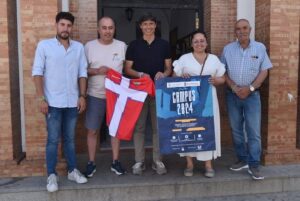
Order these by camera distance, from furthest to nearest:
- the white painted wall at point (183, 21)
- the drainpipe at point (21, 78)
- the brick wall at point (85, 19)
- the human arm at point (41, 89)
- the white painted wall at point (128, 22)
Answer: the white painted wall at point (128, 22) < the white painted wall at point (183, 21) < the brick wall at point (85, 19) < the drainpipe at point (21, 78) < the human arm at point (41, 89)

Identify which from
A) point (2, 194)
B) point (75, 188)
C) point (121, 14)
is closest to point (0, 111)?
point (2, 194)

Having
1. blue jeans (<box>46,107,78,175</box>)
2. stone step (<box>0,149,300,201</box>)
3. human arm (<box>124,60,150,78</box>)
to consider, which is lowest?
stone step (<box>0,149,300,201</box>)

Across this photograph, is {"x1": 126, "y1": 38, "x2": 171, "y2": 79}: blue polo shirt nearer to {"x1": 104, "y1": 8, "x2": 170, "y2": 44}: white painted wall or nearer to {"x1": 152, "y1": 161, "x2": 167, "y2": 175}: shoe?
{"x1": 152, "y1": 161, "x2": 167, "y2": 175}: shoe

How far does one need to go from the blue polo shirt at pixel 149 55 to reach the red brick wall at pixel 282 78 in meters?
1.70

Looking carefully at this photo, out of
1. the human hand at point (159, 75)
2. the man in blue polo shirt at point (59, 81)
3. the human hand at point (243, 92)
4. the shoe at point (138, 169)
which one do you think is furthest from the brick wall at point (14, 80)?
the human hand at point (243, 92)

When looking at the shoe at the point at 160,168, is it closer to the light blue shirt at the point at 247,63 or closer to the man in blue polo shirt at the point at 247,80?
the man in blue polo shirt at the point at 247,80

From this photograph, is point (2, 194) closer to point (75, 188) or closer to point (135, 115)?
point (75, 188)

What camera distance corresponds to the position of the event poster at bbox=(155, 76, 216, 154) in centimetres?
484

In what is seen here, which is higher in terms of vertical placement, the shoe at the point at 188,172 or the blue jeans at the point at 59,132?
the blue jeans at the point at 59,132

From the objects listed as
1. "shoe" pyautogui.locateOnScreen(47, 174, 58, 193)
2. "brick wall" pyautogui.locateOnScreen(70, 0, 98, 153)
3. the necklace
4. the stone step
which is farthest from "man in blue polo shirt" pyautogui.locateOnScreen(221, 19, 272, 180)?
"shoe" pyautogui.locateOnScreen(47, 174, 58, 193)

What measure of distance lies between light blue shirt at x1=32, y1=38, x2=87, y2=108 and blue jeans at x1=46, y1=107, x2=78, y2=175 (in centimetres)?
11

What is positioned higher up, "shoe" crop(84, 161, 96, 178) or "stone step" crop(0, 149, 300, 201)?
"shoe" crop(84, 161, 96, 178)

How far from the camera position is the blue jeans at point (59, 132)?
4.61m

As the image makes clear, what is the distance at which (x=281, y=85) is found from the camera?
5.66 m
